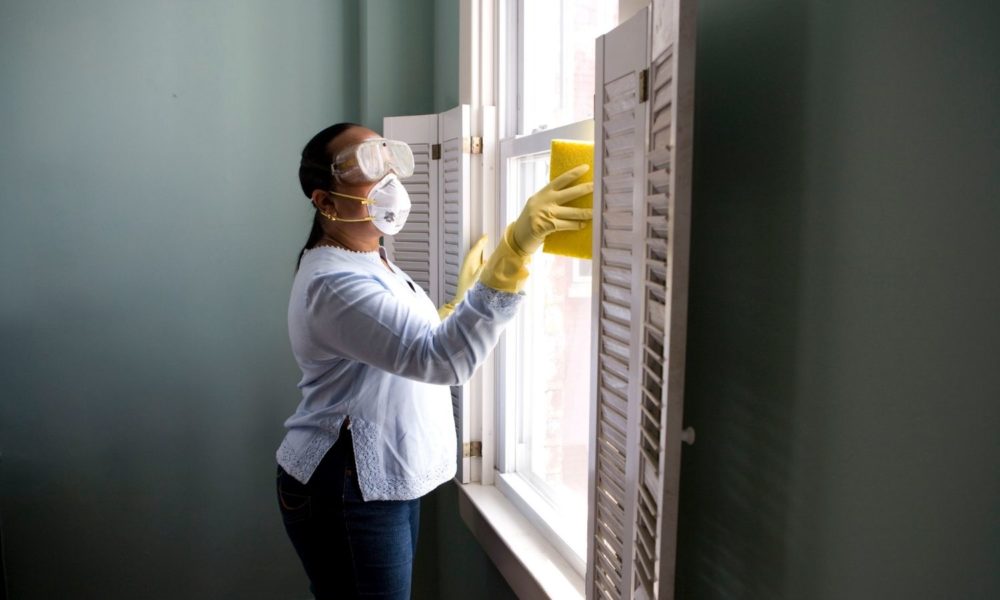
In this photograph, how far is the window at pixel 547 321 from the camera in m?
1.70

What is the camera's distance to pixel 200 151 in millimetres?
2377

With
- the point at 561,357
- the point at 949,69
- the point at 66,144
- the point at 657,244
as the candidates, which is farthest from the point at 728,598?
the point at 66,144

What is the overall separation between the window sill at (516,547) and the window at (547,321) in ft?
0.10

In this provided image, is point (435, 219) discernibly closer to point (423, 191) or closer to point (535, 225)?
point (423, 191)

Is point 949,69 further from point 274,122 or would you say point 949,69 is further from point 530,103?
point 274,122

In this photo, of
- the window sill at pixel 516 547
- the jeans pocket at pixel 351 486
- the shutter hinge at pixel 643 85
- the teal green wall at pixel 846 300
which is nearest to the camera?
the teal green wall at pixel 846 300

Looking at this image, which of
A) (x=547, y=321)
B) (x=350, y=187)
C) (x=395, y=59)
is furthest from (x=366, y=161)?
(x=395, y=59)

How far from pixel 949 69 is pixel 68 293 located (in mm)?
2365

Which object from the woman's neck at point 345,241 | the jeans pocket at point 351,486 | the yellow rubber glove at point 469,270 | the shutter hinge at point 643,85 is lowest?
the jeans pocket at point 351,486

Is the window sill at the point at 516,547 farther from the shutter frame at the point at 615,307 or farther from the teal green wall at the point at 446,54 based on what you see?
the teal green wall at the point at 446,54

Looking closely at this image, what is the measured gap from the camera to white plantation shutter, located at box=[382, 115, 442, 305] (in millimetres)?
2154

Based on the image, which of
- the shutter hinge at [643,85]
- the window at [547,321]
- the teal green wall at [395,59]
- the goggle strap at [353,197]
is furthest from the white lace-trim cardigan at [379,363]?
the teal green wall at [395,59]

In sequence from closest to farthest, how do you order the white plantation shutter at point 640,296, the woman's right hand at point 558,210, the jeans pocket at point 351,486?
1. the white plantation shutter at point 640,296
2. the woman's right hand at point 558,210
3. the jeans pocket at point 351,486

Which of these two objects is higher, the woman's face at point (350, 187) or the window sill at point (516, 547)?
the woman's face at point (350, 187)
